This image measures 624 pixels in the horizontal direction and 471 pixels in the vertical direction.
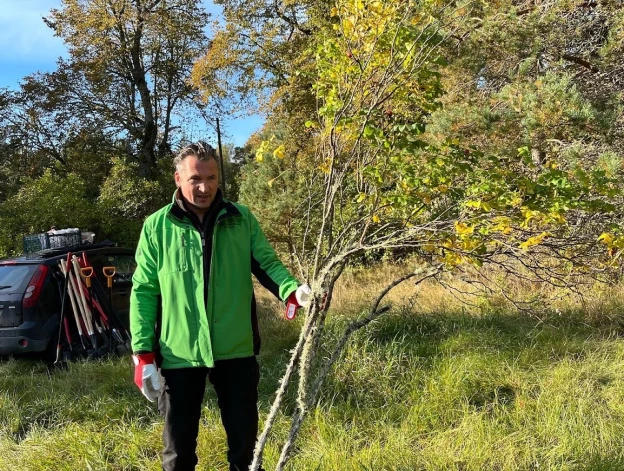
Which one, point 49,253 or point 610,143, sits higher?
point 610,143

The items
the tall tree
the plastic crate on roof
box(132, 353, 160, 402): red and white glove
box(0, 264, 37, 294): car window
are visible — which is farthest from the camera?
the tall tree

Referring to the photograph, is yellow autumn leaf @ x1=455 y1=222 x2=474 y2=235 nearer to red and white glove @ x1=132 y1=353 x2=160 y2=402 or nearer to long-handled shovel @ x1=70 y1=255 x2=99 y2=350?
red and white glove @ x1=132 y1=353 x2=160 y2=402

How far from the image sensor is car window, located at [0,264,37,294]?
519 centimetres

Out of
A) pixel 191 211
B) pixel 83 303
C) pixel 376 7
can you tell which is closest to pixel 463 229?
pixel 376 7

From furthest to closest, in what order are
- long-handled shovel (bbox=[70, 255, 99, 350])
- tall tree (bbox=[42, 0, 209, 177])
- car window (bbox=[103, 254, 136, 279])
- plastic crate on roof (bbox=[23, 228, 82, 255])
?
tall tree (bbox=[42, 0, 209, 177]) < plastic crate on roof (bbox=[23, 228, 82, 255]) < car window (bbox=[103, 254, 136, 279]) < long-handled shovel (bbox=[70, 255, 99, 350])

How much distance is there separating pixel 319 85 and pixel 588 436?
247 cm

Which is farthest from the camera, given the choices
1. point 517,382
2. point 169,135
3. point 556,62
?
point 169,135

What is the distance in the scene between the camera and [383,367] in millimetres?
3938

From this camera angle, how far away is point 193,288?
2.18m

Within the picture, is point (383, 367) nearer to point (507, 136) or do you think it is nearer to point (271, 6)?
point (507, 136)

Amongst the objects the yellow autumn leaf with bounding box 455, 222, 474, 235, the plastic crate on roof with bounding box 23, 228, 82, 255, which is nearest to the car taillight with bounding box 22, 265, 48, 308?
→ the plastic crate on roof with bounding box 23, 228, 82, 255

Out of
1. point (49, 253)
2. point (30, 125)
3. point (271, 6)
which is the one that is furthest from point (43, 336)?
point (30, 125)

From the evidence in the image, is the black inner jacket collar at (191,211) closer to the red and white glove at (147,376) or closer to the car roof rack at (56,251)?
the red and white glove at (147,376)

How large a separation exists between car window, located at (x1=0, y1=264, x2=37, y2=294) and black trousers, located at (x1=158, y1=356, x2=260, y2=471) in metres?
3.75
